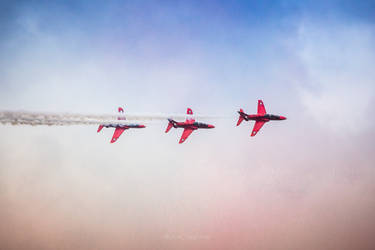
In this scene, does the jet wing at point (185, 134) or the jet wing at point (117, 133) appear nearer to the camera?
the jet wing at point (185, 134)

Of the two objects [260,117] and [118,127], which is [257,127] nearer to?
[260,117]

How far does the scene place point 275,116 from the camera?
67.9 meters

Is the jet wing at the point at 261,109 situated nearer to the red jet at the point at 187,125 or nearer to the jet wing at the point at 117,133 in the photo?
the red jet at the point at 187,125

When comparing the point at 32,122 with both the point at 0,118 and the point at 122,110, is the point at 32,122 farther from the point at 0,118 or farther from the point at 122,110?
the point at 122,110

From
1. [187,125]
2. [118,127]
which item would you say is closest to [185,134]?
[187,125]

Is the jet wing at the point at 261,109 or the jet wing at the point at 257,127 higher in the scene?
the jet wing at the point at 261,109

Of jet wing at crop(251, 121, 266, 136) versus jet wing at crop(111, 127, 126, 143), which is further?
jet wing at crop(111, 127, 126, 143)

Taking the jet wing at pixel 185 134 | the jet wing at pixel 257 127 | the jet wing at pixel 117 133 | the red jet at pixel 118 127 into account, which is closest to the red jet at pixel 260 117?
the jet wing at pixel 257 127

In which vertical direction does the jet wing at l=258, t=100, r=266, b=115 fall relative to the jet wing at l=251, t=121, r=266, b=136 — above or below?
above

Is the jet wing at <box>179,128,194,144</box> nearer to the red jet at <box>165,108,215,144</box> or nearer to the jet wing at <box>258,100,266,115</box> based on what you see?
the red jet at <box>165,108,215,144</box>

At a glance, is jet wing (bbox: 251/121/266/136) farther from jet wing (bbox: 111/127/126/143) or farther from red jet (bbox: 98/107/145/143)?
jet wing (bbox: 111/127/126/143)

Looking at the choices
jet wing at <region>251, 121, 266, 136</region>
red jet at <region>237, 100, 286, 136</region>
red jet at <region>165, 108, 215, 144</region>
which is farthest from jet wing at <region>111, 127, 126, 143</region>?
jet wing at <region>251, 121, 266, 136</region>

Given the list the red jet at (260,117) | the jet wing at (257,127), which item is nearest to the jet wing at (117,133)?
the red jet at (260,117)

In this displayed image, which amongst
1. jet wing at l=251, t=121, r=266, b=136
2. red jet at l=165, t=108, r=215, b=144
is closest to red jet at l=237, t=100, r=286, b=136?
jet wing at l=251, t=121, r=266, b=136
